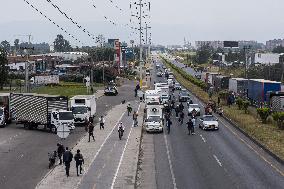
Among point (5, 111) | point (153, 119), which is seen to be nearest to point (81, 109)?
point (5, 111)

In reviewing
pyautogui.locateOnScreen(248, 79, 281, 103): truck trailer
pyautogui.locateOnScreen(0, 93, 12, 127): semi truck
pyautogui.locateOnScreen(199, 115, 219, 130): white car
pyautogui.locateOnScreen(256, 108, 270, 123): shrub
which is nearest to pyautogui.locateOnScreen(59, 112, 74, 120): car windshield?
pyautogui.locateOnScreen(0, 93, 12, 127): semi truck

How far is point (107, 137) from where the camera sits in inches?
1496

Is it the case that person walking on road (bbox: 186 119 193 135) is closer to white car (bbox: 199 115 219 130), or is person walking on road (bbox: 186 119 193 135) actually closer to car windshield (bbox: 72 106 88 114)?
white car (bbox: 199 115 219 130)

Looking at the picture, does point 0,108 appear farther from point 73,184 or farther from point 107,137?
point 73,184

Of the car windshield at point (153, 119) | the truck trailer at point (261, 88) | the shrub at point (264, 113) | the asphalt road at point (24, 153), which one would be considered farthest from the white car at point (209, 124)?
the truck trailer at point (261, 88)

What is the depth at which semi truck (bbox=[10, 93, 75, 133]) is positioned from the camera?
4078cm

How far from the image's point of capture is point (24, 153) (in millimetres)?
31734

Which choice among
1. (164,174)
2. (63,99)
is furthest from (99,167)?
(63,99)

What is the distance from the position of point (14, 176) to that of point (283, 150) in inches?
588

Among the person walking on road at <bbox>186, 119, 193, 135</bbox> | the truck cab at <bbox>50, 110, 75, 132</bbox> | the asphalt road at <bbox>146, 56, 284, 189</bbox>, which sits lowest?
the asphalt road at <bbox>146, 56, 284, 189</bbox>

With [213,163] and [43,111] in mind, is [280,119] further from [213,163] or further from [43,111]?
[43,111]

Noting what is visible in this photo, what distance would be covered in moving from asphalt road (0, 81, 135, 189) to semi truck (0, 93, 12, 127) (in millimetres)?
578

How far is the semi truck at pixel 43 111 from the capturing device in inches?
1606

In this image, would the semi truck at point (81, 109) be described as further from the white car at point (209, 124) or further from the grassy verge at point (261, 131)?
the grassy verge at point (261, 131)
